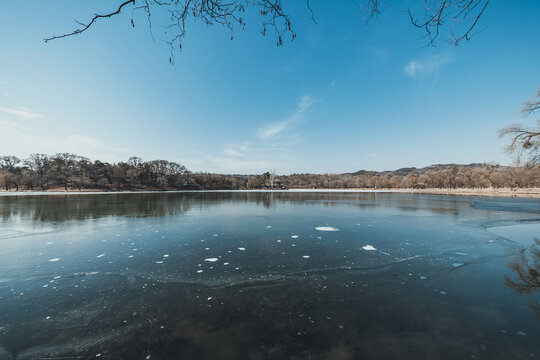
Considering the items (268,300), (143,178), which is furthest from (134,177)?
(268,300)

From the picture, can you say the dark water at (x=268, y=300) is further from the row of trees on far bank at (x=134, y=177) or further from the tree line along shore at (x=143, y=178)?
the row of trees on far bank at (x=134, y=177)

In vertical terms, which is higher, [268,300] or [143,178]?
[143,178]

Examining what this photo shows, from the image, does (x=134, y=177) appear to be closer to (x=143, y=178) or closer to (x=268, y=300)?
(x=143, y=178)

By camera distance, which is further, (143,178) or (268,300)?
(143,178)

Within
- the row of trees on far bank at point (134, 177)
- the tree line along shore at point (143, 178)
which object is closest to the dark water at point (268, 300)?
the tree line along shore at point (143, 178)

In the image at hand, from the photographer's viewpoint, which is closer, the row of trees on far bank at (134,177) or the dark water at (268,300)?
the dark water at (268,300)

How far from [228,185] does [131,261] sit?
98.2m

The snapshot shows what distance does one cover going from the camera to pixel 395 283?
4.40 m

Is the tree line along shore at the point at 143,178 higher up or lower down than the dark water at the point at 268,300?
higher up

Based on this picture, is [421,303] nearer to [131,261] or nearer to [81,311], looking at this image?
[81,311]

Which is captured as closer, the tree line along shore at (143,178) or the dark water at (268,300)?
the dark water at (268,300)

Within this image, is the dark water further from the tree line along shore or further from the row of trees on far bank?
the row of trees on far bank

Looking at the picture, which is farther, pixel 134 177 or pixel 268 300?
pixel 134 177

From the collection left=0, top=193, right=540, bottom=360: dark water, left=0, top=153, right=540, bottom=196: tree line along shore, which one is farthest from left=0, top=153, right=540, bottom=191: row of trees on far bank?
left=0, top=193, right=540, bottom=360: dark water
